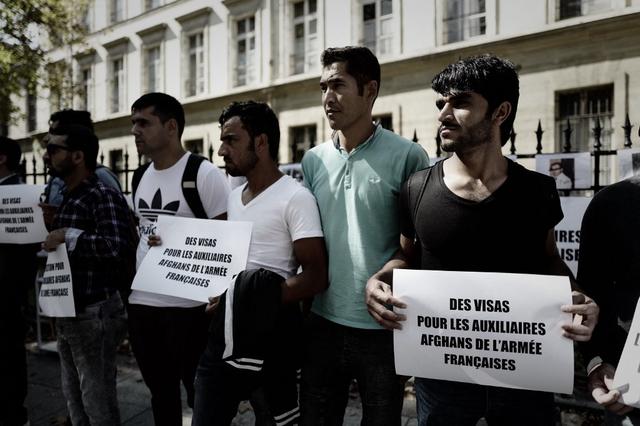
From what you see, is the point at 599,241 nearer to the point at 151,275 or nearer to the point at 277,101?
the point at 151,275

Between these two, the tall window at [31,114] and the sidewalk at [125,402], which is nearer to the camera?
the sidewalk at [125,402]

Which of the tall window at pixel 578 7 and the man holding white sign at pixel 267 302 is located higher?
the tall window at pixel 578 7

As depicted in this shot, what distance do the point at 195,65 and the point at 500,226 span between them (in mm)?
20088

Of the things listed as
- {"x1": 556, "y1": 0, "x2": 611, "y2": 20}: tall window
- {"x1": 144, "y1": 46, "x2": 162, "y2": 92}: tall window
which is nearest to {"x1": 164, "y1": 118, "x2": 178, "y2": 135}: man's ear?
{"x1": 556, "y1": 0, "x2": 611, "y2": 20}: tall window

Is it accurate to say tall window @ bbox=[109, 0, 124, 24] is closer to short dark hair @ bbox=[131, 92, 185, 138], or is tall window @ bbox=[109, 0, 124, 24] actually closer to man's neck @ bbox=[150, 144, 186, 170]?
short dark hair @ bbox=[131, 92, 185, 138]

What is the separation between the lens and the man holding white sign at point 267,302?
2115 mm

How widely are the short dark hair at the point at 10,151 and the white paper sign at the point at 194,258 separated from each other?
2139mm

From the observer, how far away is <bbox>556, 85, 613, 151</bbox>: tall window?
11.6m

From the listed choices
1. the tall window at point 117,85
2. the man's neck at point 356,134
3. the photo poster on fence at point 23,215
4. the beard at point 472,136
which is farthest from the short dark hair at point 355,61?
the tall window at point 117,85

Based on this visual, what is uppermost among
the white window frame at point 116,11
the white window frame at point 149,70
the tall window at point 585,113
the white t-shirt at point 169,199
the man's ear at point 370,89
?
the white window frame at point 116,11

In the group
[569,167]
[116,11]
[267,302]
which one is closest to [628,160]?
[569,167]

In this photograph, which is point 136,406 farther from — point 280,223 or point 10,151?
point 280,223

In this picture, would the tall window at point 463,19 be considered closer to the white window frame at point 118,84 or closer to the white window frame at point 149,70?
the white window frame at point 149,70

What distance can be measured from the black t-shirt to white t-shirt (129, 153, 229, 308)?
1474 mm
